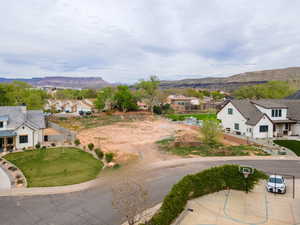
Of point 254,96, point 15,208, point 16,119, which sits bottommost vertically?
point 15,208

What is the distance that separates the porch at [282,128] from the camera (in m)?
35.3

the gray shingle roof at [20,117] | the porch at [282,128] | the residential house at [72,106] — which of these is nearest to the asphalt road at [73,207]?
the gray shingle roof at [20,117]

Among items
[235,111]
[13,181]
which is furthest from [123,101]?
[13,181]

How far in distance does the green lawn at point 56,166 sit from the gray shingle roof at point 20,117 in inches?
191

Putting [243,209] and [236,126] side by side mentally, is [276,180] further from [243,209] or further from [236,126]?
[236,126]

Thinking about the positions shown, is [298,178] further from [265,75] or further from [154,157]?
[265,75]

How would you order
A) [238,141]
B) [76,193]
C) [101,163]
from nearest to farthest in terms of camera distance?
[76,193] < [101,163] < [238,141]

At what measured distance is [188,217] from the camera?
39.5 feet

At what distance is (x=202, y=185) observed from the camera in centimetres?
1448

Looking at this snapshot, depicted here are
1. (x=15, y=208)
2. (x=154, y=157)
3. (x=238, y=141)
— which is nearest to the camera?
(x=15, y=208)

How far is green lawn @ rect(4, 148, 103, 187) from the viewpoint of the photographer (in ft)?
59.7

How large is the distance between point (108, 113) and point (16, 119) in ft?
149

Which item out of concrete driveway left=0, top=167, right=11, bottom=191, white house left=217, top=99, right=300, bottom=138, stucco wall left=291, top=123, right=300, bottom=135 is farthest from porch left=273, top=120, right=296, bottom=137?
concrete driveway left=0, top=167, right=11, bottom=191

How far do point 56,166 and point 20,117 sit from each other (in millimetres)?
14166
